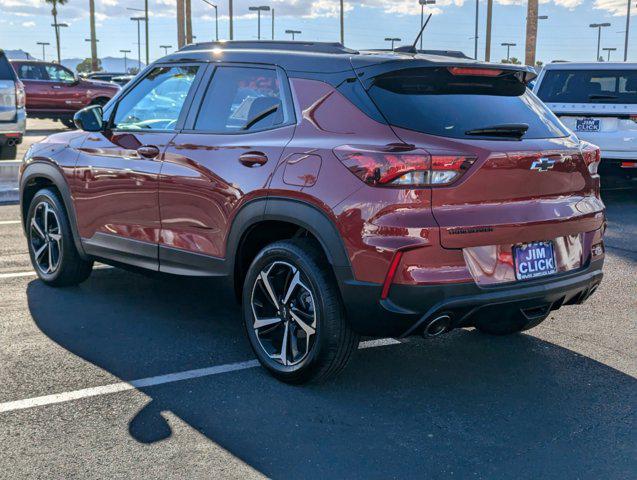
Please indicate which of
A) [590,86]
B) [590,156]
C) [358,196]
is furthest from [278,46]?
[590,86]

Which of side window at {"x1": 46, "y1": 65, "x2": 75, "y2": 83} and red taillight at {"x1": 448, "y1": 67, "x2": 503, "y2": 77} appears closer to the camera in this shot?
red taillight at {"x1": 448, "y1": 67, "x2": 503, "y2": 77}

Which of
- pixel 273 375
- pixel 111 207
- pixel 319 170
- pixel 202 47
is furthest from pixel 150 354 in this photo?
pixel 202 47

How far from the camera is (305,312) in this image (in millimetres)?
4129

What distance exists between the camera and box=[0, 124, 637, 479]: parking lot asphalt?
3359mm

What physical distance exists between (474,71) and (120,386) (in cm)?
245

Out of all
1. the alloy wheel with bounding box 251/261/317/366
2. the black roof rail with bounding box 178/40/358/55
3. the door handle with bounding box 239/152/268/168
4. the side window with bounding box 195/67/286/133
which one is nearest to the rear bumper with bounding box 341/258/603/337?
the alloy wheel with bounding box 251/261/317/366

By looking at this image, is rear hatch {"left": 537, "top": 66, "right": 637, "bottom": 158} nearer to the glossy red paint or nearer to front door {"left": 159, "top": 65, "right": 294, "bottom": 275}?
front door {"left": 159, "top": 65, "right": 294, "bottom": 275}

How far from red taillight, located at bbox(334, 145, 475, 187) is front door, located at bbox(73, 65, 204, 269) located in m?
1.63

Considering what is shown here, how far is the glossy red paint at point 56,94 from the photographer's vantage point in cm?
2400

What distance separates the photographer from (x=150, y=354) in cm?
467

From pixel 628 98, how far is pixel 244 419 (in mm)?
8633

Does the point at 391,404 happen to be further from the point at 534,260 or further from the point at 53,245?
the point at 53,245

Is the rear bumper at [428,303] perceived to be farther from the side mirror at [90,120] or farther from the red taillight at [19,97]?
the red taillight at [19,97]

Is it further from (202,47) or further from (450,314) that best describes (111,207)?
(450,314)
